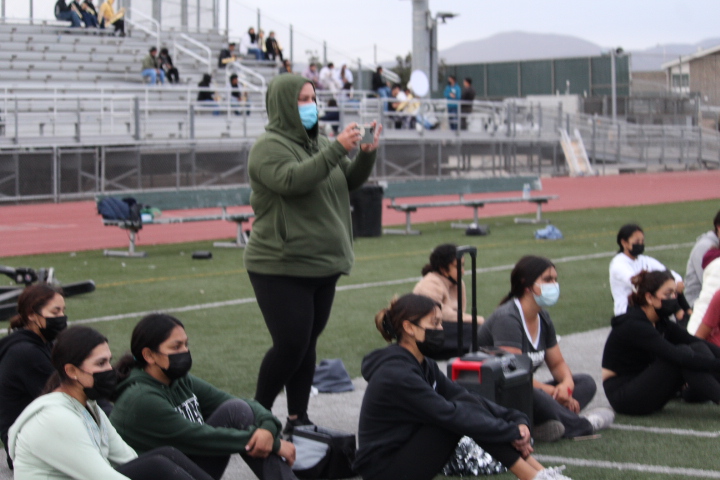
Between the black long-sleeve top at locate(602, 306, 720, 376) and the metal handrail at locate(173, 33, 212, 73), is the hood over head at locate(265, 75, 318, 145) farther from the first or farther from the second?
the metal handrail at locate(173, 33, 212, 73)

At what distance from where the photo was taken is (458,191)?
19141 millimetres

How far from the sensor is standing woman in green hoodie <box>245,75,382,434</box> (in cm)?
527

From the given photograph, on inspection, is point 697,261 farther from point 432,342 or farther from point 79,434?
point 79,434

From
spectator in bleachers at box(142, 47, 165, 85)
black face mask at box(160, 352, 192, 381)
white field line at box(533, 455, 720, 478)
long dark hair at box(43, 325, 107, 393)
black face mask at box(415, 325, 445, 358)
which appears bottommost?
white field line at box(533, 455, 720, 478)

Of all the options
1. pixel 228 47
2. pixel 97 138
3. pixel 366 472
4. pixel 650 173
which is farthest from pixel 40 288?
pixel 650 173

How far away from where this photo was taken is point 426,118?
32.0 metres

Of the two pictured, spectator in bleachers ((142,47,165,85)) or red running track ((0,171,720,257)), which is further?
spectator in bleachers ((142,47,165,85))

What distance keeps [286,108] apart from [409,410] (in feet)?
5.63

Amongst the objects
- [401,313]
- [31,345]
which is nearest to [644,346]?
[401,313]

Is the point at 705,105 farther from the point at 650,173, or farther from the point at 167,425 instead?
the point at 167,425

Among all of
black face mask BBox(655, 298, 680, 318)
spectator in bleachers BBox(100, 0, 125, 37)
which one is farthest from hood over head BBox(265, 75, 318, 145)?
spectator in bleachers BBox(100, 0, 125, 37)

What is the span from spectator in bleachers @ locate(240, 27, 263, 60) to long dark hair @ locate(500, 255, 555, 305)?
99.4 feet

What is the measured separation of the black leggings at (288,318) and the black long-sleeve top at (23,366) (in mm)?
1091

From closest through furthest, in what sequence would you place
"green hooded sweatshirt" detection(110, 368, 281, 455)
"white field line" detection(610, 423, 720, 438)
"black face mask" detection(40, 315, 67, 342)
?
"green hooded sweatshirt" detection(110, 368, 281, 455)
"black face mask" detection(40, 315, 67, 342)
"white field line" detection(610, 423, 720, 438)
